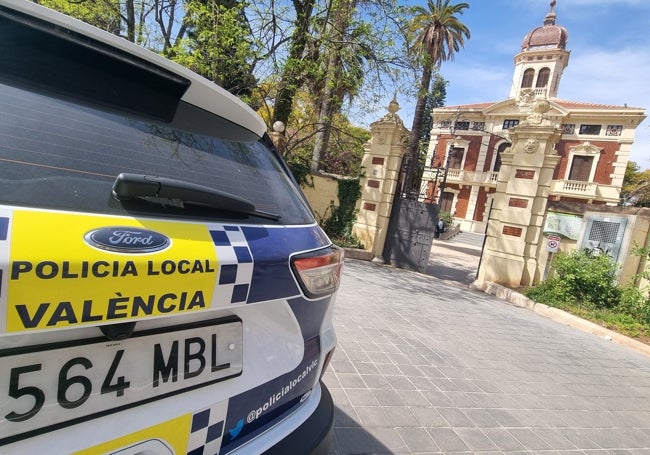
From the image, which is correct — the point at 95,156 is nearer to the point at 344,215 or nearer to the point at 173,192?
the point at 173,192

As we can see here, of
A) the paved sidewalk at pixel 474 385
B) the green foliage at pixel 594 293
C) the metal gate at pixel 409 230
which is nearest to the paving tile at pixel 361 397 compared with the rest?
the paved sidewalk at pixel 474 385

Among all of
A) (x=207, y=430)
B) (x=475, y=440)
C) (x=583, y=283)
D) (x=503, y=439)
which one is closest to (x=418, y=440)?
(x=475, y=440)

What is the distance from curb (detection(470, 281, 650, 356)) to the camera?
6102mm

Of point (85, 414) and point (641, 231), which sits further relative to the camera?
point (641, 231)

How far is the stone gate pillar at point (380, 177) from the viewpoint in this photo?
1027 cm

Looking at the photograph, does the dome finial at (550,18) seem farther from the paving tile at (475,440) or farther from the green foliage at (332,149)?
the paving tile at (475,440)

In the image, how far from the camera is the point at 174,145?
49.3 inches

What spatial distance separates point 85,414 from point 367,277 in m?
7.71

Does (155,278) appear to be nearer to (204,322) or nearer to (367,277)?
(204,322)

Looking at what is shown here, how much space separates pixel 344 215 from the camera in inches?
451

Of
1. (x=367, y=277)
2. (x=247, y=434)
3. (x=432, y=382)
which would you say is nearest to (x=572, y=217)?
(x=367, y=277)

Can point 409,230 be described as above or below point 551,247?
below

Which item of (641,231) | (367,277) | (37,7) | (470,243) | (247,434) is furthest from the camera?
(470,243)

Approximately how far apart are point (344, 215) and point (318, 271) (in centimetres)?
1011
